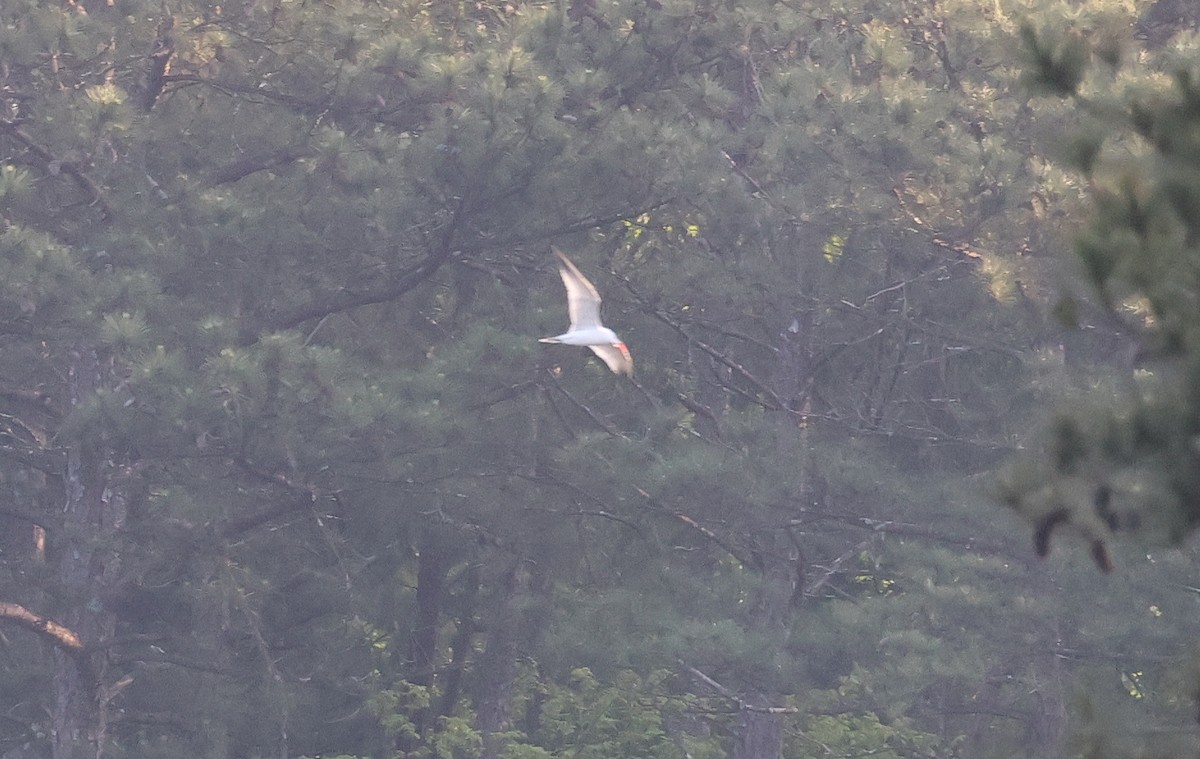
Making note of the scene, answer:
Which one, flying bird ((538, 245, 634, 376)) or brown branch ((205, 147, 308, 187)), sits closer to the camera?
flying bird ((538, 245, 634, 376))

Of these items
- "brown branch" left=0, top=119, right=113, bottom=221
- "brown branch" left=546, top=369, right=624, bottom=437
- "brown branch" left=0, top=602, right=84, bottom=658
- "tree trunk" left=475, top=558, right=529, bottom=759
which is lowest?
"tree trunk" left=475, top=558, right=529, bottom=759

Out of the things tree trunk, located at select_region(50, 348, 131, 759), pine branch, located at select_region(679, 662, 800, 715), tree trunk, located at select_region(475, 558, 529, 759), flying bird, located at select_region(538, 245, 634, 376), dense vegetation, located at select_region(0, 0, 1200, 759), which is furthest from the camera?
tree trunk, located at select_region(475, 558, 529, 759)

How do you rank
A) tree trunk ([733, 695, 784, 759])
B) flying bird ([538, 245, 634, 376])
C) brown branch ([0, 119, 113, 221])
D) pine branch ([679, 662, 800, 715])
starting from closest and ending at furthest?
flying bird ([538, 245, 634, 376]) < brown branch ([0, 119, 113, 221]) < pine branch ([679, 662, 800, 715]) < tree trunk ([733, 695, 784, 759])

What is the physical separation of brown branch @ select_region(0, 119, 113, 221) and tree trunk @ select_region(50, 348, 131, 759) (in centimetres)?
119

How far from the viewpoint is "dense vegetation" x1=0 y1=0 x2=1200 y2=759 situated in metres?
10.6

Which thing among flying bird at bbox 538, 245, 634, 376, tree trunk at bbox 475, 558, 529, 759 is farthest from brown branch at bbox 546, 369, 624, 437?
flying bird at bbox 538, 245, 634, 376

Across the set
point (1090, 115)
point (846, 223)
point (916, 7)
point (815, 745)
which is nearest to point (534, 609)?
point (815, 745)

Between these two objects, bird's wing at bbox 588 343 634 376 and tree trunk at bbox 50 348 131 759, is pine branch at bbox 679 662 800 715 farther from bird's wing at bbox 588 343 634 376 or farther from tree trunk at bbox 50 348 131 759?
tree trunk at bbox 50 348 131 759

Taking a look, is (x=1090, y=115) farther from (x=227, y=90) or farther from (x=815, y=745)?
(x=815, y=745)

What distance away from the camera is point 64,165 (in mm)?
10961

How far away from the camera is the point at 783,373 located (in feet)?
41.4

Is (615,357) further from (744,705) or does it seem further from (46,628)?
(46,628)

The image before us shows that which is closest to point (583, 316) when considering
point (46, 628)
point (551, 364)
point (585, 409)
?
point (551, 364)

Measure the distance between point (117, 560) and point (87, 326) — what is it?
3143 mm
